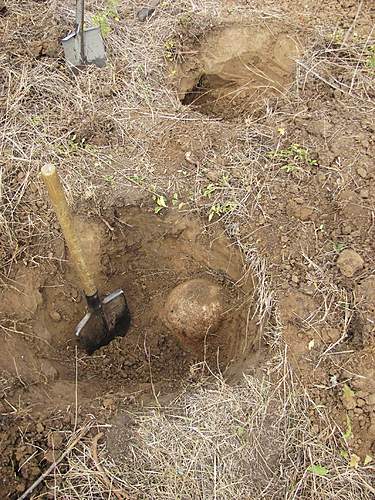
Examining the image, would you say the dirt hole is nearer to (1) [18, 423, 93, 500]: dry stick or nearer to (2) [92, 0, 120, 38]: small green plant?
(2) [92, 0, 120, 38]: small green plant

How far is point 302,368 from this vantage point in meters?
2.53

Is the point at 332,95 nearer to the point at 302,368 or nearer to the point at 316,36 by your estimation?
the point at 316,36

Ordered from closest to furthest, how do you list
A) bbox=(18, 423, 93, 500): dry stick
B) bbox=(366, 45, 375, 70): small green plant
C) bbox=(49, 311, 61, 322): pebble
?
bbox=(18, 423, 93, 500): dry stick, bbox=(49, 311, 61, 322): pebble, bbox=(366, 45, 375, 70): small green plant

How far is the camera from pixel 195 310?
294 centimetres

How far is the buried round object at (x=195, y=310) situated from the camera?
2.94 meters

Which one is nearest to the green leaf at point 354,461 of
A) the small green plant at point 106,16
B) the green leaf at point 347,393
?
the green leaf at point 347,393

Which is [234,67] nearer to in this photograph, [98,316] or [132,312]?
[132,312]

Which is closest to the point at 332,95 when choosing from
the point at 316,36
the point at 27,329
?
the point at 316,36

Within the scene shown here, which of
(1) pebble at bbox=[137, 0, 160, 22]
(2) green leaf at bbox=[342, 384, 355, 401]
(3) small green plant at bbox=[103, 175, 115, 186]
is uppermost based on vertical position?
(1) pebble at bbox=[137, 0, 160, 22]

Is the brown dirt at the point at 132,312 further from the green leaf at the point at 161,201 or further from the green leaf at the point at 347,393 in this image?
the green leaf at the point at 347,393

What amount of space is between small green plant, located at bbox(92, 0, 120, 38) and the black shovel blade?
199cm

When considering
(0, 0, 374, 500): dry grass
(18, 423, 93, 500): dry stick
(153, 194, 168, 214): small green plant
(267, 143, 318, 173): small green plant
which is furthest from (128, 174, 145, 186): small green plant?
(18, 423, 93, 500): dry stick

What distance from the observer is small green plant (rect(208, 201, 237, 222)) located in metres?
3.01

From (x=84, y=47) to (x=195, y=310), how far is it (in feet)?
6.41
